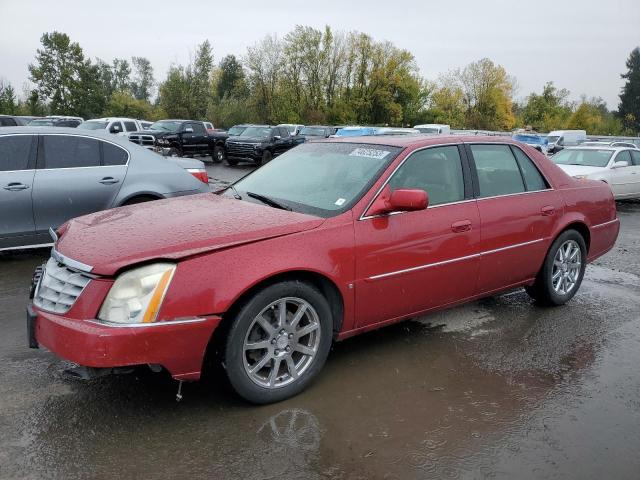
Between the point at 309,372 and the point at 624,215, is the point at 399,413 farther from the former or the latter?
the point at 624,215

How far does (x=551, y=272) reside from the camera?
506cm

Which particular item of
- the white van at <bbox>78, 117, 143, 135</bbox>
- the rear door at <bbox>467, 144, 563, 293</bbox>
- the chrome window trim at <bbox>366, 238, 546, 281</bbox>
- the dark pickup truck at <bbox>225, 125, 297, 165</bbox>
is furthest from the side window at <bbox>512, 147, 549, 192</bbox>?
the white van at <bbox>78, 117, 143, 135</bbox>

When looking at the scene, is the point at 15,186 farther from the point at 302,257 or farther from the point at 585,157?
the point at 585,157

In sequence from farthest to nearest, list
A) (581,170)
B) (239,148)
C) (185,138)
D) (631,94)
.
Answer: (631,94) → (185,138) → (239,148) → (581,170)

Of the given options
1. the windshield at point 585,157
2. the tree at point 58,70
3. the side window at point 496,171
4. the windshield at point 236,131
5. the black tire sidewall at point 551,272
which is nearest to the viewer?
the side window at point 496,171

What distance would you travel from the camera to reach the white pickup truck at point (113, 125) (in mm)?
22367

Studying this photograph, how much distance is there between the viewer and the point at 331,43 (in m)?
58.0

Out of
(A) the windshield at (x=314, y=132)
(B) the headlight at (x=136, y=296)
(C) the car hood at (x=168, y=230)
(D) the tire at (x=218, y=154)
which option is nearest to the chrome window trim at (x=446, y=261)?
(C) the car hood at (x=168, y=230)

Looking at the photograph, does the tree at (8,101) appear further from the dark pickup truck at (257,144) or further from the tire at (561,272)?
the tire at (561,272)

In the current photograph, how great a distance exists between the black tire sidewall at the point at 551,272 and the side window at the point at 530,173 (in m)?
0.52

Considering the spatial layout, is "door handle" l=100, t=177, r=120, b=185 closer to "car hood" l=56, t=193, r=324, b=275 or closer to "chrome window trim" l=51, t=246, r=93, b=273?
"car hood" l=56, t=193, r=324, b=275

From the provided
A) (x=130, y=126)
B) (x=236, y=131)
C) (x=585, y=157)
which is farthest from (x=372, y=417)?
(x=236, y=131)

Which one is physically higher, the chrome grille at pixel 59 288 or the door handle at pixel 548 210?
the door handle at pixel 548 210

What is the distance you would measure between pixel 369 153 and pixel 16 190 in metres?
3.89
